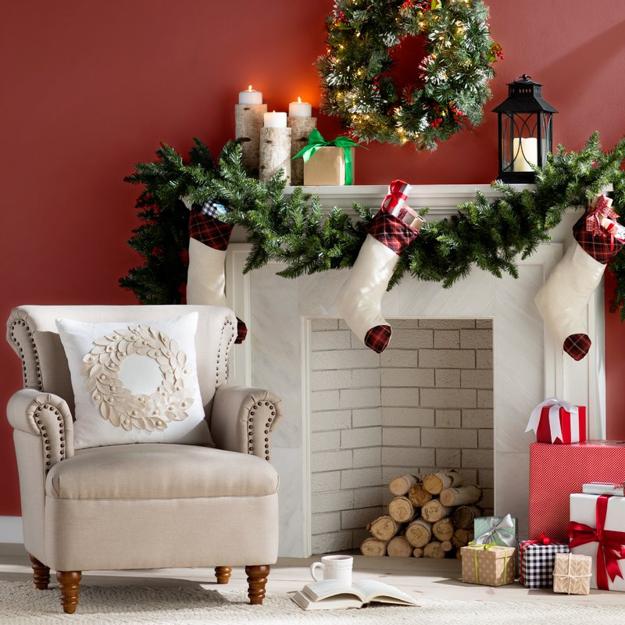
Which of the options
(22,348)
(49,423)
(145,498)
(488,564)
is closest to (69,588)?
(145,498)

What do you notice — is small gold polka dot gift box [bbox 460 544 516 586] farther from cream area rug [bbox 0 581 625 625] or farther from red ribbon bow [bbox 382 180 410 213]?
red ribbon bow [bbox 382 180 410 213]

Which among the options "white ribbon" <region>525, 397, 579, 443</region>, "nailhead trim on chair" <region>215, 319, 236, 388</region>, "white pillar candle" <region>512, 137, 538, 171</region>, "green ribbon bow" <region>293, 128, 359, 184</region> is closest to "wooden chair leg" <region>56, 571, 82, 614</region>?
"nailhead trim on chair" <region>215, 319, 236, 388</region>

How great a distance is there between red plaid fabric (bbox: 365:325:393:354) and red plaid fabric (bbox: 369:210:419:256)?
270 mm

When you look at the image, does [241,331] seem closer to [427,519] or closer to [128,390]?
[128,390]

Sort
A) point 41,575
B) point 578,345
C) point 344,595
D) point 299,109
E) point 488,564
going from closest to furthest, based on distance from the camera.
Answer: point 344,595, point 41,575, point 488,564, point 578,345, point 299,109

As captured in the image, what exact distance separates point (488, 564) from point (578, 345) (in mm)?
781

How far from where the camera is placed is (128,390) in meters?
3.66

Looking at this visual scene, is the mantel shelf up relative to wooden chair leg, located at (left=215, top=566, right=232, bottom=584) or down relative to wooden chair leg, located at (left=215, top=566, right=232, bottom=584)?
up

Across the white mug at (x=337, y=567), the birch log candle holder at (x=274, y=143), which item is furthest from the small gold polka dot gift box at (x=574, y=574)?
the birch log candle holder at (x=274, y=143)

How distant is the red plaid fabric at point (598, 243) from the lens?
389 centimetres

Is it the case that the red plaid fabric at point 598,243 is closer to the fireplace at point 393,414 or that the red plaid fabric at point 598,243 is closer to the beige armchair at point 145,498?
the fireplace at point 393,414

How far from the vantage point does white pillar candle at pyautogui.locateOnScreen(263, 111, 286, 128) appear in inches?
168

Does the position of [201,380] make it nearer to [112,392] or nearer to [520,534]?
[112,392]

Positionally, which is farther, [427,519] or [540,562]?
[427,519]
